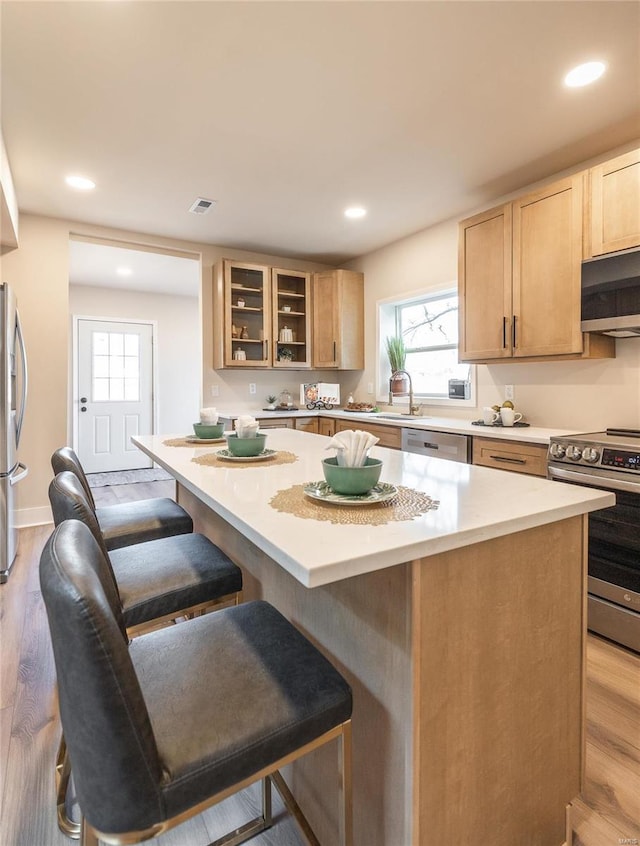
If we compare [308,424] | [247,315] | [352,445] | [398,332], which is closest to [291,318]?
[247,315]

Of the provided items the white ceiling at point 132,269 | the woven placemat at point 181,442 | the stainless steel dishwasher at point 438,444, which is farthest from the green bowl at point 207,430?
the white ceiling at point 132,269

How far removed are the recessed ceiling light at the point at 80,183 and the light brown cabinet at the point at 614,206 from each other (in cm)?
320

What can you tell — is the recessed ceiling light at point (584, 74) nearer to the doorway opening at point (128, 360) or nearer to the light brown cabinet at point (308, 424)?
the light brown cabinet at point (308, 424)

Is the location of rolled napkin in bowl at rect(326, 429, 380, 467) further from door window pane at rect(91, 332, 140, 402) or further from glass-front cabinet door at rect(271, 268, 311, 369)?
door window pane at rect(91, 332, 140, 402)

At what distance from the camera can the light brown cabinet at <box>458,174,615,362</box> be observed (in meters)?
2.61

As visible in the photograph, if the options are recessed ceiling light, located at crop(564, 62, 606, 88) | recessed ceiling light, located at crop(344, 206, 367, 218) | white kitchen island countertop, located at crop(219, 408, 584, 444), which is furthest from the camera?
recessed ceiling light, located at crop(344, 206, 367, 218)

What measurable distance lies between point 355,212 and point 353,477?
128 inches

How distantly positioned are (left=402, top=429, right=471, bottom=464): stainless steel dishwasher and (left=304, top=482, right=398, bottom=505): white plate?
74.2 inches

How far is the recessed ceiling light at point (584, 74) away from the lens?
2038mm

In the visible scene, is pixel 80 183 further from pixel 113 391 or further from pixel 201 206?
pixel 113 391

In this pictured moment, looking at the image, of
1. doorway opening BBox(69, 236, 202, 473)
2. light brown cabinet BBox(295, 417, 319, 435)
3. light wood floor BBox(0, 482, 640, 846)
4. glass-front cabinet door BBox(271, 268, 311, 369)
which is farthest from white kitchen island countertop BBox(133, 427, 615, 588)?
doorway opening BBox(69, 236, 202, 473)

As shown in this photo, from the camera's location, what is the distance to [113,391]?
21.1 feet

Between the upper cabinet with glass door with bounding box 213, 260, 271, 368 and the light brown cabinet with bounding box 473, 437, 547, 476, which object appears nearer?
the light brown cabinet with bounding box 473, 437, 547, 476

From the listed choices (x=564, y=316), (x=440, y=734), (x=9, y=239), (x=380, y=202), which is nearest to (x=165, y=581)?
(x=440, y=734)
